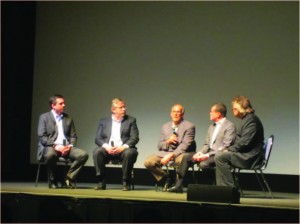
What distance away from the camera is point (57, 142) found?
283 inches

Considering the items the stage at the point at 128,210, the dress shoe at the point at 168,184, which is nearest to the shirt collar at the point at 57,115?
the dress shoe at the point at 168,184

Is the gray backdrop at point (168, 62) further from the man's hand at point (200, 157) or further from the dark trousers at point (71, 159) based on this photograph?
the dark trousers at point (71, 159)

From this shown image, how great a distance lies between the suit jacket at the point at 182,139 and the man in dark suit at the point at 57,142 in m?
0.95

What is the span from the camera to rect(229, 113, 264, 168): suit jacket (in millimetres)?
6438

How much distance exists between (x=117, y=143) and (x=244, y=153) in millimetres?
1652

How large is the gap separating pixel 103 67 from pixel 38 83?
3.41 feet

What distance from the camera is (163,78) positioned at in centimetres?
823

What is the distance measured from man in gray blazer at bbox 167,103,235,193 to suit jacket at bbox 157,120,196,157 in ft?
0.47

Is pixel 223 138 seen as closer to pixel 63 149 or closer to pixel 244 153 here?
pixel 244 153

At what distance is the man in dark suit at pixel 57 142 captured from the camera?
705 cm

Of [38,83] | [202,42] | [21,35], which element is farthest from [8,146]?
[202,42]

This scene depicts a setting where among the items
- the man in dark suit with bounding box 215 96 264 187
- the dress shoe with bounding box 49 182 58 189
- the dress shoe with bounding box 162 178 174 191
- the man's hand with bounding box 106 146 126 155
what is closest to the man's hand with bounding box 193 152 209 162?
the man in dark suit with bounding box 215 96 264 187

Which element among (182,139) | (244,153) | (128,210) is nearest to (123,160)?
(182,139)

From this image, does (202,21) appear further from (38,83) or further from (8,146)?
(8,146)
